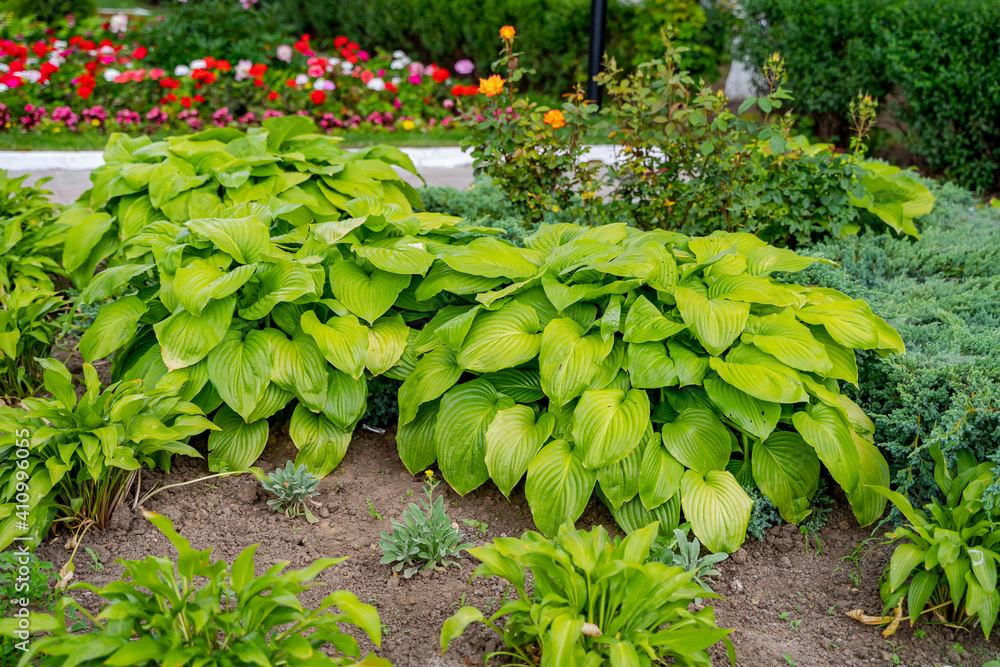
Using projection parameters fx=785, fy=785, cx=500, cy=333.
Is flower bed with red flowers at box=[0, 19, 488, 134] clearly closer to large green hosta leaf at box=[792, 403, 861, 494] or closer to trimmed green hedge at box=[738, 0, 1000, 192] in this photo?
trimmed green hedge at box=[738, 0, 1000, 192]

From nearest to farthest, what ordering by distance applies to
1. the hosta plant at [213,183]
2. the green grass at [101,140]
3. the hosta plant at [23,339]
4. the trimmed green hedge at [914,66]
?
the hosta plant at [23,339], the hosta plant at [213,183], the trimmed green hedge at [914,66], the green grass at [101,140]

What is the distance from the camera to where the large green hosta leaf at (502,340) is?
2.74 meters

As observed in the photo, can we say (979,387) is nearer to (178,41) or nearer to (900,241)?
(900,241)

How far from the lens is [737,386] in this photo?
99.5 inches

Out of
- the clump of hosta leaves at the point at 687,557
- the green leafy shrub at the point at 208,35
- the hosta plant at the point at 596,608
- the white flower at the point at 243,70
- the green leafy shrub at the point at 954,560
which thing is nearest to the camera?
the hosta plant at the point at 596,608

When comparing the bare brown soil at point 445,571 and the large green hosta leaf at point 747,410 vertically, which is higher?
the large green hosta leaf at point 747,410

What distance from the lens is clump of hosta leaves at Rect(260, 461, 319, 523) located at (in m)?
2.70

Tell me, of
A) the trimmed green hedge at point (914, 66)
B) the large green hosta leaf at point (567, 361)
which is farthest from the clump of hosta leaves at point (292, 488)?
the trimmed green hedge at point (914, 66)

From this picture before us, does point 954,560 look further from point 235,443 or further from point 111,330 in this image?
point 111,330

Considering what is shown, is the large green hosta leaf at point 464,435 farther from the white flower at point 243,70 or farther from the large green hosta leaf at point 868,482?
the white flower at point 243,70

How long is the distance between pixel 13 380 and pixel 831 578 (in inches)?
128

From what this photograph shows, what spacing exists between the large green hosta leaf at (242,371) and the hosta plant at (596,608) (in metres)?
1.14

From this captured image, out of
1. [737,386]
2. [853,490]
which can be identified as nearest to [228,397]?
[737,386]

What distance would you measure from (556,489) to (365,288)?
1114 mm
